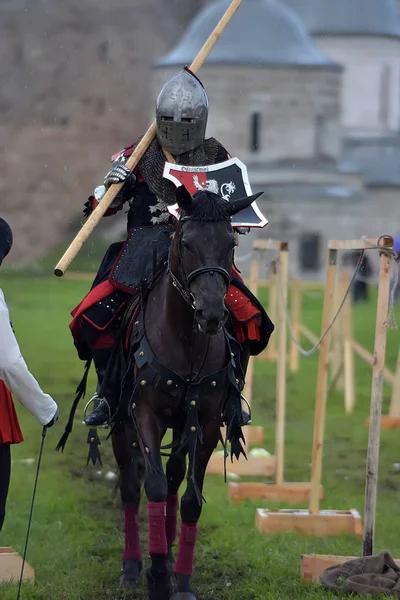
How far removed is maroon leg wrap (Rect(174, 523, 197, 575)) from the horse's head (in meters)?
1.36

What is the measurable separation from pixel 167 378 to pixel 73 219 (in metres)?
72.5

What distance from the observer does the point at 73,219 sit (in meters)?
79.2

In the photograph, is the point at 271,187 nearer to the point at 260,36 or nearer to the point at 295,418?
the point at 260,36

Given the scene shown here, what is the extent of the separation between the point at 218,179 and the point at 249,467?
4605mm

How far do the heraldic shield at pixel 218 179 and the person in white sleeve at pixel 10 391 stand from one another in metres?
1.00

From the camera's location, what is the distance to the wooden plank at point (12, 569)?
25.7 ft

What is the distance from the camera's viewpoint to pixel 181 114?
785 cm

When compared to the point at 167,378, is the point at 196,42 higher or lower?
higher

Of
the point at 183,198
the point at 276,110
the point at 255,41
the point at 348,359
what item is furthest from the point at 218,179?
the point at 255,41

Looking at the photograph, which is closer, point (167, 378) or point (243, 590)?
point (167, 378)

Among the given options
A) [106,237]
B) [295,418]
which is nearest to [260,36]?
[106,237]

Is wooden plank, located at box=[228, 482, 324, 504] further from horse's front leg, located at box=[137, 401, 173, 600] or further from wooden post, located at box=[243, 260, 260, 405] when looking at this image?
horse's front leg, located at box=[137, 401, 173, 600]

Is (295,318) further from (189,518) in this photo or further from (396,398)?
(189,518)

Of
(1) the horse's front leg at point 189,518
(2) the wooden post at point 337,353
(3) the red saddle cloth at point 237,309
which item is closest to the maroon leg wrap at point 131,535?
(1) the horse's front leg at point 189,518
